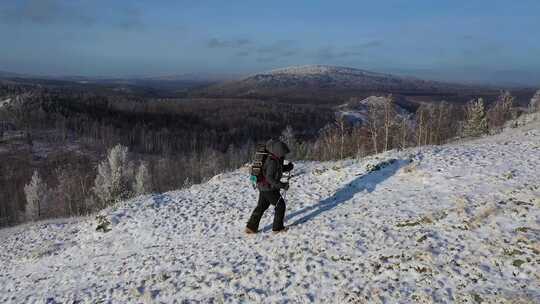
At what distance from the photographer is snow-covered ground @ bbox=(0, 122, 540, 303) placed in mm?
10531

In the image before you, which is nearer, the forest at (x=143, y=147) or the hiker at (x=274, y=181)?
the hiker at (x=274, y=181)

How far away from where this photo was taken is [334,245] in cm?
1307

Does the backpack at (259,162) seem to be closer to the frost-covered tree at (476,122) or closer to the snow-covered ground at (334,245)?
the snow-covered ground at (334,245)

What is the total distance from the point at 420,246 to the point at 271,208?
8.03 meters

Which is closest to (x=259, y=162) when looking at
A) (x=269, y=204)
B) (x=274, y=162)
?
(x=274, y=162)

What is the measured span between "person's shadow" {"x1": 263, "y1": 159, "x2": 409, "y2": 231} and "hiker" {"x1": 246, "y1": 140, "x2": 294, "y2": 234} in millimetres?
1043

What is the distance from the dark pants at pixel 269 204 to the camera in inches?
579

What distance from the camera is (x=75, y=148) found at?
164 m

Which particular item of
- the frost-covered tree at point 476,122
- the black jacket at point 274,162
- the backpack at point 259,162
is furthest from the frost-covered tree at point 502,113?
the backpack at point 259,162

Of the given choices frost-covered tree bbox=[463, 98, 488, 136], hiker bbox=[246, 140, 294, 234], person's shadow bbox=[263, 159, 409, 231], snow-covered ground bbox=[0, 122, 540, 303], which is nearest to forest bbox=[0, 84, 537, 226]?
frost-covered tree bbox=[463, 98, 488, 136]

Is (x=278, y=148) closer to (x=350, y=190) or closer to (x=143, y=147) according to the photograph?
(x=350, y=190)

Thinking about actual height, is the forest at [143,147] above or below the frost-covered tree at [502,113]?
below

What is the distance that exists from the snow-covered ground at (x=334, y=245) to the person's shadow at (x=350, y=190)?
9 centimetres

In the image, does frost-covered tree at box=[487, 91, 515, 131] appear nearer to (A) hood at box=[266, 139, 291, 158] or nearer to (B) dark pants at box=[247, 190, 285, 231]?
(B) dark pants at box=[247, 190, 285, 231]
